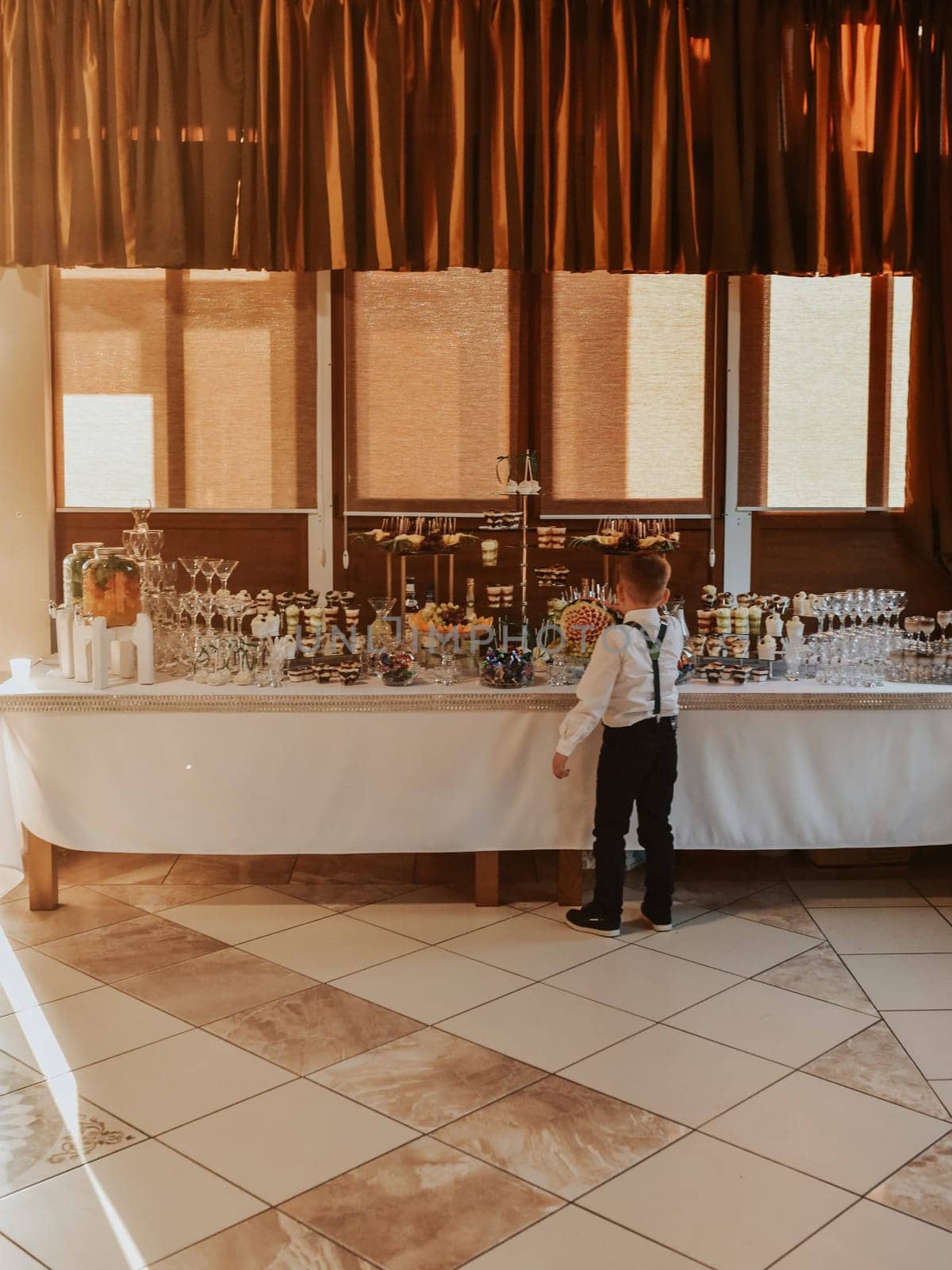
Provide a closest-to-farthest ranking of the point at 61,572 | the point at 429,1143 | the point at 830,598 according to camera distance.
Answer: the point at 429,1143
the point at 830,598
the point at 61,572

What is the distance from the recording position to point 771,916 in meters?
4.71

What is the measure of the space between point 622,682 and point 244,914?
1.55 m

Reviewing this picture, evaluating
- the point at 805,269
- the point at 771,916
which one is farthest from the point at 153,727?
the point at 805,269

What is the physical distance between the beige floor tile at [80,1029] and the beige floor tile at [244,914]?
613 mm

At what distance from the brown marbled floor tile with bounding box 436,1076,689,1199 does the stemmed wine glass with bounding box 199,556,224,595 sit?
2505mm

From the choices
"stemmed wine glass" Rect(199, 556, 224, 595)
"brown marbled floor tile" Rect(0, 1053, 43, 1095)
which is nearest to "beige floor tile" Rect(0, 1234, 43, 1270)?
"brown marbled floor tile" Rect(0, 1053, 43, 1095)

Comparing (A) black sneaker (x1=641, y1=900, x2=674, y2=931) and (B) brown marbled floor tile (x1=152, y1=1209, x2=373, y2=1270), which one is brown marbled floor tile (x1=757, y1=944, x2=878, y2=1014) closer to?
(A) black sneaker (x1=641, y1=900, x2=674, y2=931)

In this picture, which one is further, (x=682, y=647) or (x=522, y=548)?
(x=522, y=548)

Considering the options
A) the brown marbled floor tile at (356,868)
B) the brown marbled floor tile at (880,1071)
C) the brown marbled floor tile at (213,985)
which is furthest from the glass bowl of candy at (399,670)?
the brown marbled floor tile at (880,1071)

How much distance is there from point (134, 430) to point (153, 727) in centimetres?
148

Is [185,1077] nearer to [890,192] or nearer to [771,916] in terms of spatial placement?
[771,916]

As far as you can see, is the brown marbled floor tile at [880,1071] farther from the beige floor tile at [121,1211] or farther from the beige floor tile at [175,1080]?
the beige floor tile at [121,1211]

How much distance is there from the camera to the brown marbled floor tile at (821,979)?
13.0ft

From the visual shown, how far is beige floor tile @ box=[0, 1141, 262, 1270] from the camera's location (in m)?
2.66
